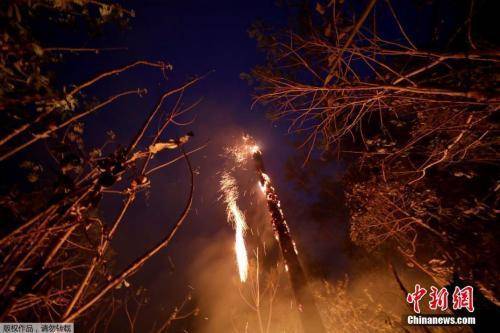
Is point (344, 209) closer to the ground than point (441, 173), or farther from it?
closer to the ground

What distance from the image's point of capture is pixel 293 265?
7504mm

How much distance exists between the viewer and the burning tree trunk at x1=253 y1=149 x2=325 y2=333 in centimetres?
697

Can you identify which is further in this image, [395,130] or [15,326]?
[395,130]

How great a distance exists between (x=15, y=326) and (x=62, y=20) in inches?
170

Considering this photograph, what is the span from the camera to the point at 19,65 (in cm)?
312

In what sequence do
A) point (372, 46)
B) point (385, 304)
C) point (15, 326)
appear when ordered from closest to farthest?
point (372, 46)
point (15, 326)
point (385, 304)

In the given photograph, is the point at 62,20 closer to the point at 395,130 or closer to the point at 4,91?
the point at 4,91

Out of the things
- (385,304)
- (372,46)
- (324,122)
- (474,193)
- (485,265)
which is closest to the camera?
(372,46)

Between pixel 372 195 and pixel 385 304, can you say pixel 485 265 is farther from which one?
pixel 385 304

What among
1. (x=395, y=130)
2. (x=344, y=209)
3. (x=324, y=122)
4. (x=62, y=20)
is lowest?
(x=344, y=209)

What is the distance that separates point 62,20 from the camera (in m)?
3.51

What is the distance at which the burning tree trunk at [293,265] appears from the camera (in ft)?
22.9

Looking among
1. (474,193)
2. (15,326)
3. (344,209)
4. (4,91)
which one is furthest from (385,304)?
(4,91)

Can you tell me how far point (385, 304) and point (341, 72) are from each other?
2072 cm
